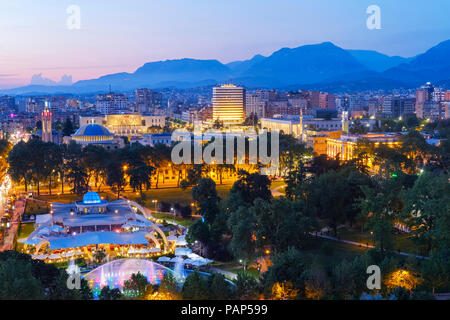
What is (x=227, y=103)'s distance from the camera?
99312 mm

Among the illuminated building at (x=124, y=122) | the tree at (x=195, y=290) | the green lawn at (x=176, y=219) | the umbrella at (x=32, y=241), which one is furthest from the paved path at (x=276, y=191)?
the illuminated building at (x=124, y=122)

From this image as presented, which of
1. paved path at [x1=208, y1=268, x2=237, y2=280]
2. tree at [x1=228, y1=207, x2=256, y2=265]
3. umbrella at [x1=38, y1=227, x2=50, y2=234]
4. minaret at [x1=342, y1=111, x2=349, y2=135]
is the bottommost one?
paved path at [x1=208, y1=268, x2=237, y2=280]

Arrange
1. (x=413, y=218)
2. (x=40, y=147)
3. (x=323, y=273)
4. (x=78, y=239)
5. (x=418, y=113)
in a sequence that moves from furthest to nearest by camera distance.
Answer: (x=418, y=113) → (x=40, y=147) → (x=78, y=239) → (x=413, y=218) → (x=323, y=273)

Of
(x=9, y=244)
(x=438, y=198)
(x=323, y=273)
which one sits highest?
(x=438, y=198)

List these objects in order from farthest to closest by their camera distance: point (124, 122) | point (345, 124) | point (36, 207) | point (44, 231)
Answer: point (124, 122) < point (345, 124) < point (36, 207) < point (44, 231)

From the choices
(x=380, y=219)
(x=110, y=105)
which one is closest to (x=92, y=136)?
(x=380, y=219)

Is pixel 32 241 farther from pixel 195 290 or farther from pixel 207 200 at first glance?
pixel 195 290

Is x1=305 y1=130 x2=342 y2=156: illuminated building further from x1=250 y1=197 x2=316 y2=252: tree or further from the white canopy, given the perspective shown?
x1=250 y1=197 x2=316 y2=252: tree

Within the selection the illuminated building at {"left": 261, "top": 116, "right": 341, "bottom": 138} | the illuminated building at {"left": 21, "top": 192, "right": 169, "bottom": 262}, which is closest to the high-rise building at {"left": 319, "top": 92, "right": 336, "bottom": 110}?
the illuminated building at {"left": 261, "top": 116, "right": 341, "bottom": 138}

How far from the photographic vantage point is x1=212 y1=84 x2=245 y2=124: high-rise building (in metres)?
98.9

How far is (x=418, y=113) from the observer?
10519cm
